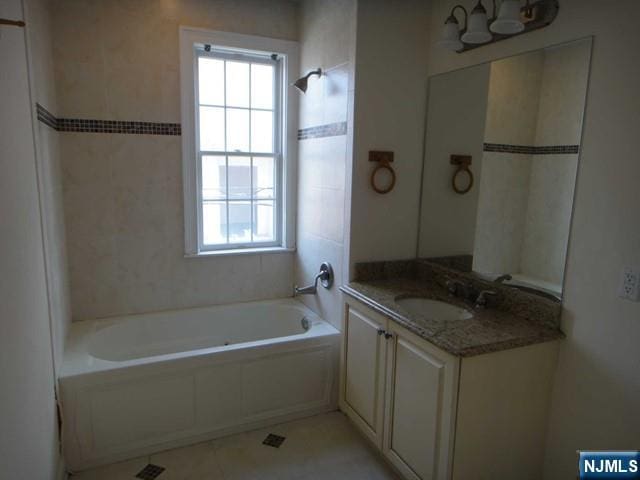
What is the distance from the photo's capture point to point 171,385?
7.77 ft

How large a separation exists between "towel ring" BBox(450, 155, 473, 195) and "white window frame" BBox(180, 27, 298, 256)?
50.7 inches

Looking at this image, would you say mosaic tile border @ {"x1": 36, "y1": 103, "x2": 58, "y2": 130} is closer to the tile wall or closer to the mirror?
the tile wall

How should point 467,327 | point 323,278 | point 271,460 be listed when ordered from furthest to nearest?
point 323,278
point 271,460
point 467,327

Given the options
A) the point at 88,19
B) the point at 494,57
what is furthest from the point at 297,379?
the point at 88,19

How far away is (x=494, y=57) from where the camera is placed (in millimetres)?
2133

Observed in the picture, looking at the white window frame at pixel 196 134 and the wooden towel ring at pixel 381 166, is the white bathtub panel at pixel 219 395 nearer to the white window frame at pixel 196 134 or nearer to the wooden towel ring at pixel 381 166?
the white window frame at pixel 196 134

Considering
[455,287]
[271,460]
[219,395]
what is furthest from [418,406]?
[219,395]

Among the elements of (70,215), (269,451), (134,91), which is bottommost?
(269,451)

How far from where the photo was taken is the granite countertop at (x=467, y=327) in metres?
1.75

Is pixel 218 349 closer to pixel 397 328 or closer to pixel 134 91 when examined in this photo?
pixel 397 328

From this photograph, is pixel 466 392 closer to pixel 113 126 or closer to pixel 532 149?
pixel 532 149

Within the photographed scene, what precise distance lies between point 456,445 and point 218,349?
53.5 inches

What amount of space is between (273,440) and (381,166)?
1.72 metres

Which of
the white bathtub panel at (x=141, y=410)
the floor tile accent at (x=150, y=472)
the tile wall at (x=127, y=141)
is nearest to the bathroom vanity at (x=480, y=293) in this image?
the white bathtub panel at (x=141, y=410)
